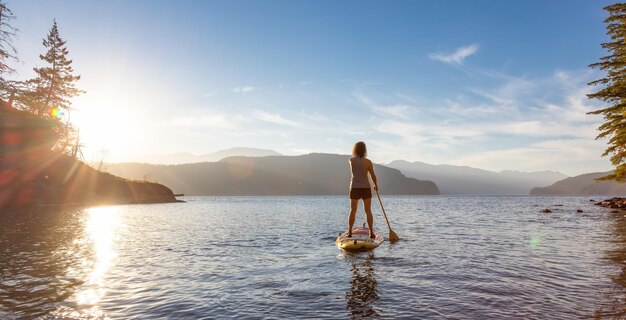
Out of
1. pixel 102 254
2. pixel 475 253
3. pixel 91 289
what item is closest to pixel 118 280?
pixel 91 289

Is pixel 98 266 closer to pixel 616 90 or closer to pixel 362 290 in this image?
pixel 362 290

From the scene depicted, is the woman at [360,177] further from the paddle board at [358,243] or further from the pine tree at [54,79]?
the pine tree at [54,79]

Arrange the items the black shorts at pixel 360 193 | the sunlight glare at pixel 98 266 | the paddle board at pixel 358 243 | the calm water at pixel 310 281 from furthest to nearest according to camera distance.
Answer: the paddle board at pixel 358 243 < the black shorts at pixel 360 193 < the sunlight glare at pixel 98 266 < the calm water at pixel 310 281

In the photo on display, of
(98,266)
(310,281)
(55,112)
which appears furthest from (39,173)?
(310,281)

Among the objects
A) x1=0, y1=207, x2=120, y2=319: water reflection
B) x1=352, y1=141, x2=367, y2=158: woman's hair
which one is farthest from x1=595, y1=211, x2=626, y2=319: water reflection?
x1=0, y1=207, x2=120, y2=319: water reflection

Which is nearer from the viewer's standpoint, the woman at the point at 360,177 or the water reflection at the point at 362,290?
the water reflection at the point at 362,290

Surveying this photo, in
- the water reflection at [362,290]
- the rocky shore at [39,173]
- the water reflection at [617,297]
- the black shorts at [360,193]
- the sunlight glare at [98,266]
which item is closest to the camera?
the water reflection at [617,297]

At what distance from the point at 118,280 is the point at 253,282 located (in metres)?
3.77

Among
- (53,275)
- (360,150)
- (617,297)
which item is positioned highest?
(360,150)

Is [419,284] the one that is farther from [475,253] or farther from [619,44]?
[619,44]

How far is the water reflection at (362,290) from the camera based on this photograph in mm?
7008

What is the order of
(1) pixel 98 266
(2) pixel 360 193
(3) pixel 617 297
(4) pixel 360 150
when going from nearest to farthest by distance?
(3) pixel 617 297
(1) pixel 98 266
(2) pixel 360 193
(4) pixel 360 150

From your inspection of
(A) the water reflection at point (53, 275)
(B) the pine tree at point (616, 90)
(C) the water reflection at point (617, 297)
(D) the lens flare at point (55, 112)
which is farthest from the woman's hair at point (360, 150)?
(D) the lens flare at point (55, 112)

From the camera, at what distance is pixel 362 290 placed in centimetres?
868
